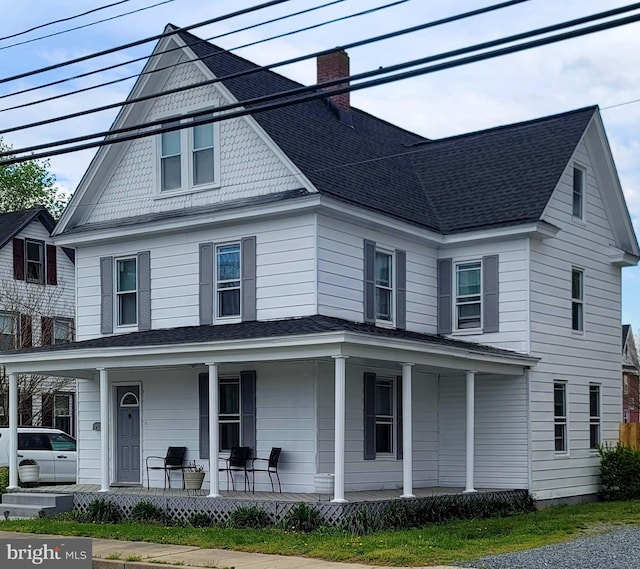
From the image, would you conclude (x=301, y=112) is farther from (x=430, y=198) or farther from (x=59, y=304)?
(x=59, y=304)

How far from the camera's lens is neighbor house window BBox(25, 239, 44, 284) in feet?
129

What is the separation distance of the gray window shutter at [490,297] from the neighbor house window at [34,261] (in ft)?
70.1

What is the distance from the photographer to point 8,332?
36625 mm

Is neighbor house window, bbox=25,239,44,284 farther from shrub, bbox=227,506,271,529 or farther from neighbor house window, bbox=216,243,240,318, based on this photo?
shrub, bbox=227,506,271,529

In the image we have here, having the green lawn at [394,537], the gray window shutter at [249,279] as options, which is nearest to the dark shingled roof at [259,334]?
the gray window shutter at [249,279]

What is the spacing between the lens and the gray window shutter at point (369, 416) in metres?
21.1

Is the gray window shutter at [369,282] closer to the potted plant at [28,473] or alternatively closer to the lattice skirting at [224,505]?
the lattice skirting at [224,505]

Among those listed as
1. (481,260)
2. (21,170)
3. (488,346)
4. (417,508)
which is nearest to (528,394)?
(488,346)

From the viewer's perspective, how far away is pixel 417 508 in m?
18.8

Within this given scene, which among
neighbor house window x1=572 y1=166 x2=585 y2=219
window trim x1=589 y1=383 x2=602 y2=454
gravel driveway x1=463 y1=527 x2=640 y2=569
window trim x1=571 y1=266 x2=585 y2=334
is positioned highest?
neighbor house window x1=572 y1=166 x2=585 y2=219

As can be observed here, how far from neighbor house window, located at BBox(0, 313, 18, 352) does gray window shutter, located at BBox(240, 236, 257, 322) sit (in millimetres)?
16093

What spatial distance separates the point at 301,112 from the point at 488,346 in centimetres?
670

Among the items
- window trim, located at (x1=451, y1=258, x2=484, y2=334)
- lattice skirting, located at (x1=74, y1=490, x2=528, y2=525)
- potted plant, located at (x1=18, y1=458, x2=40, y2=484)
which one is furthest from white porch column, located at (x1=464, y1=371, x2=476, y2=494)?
potted plant, located at (x1=18, y1=458, x2=40, y2=484)

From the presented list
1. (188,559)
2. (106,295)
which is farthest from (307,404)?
(106,295)
